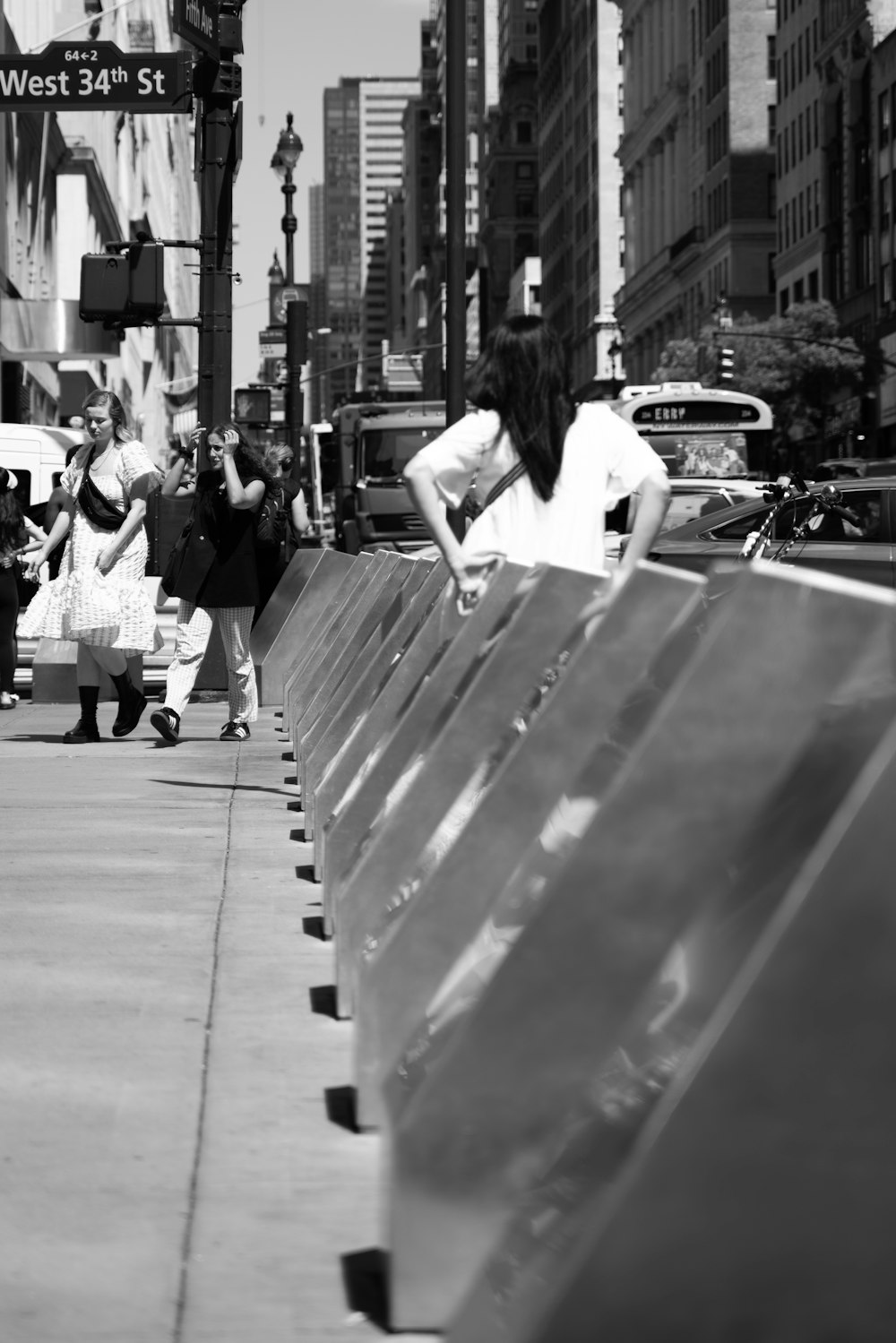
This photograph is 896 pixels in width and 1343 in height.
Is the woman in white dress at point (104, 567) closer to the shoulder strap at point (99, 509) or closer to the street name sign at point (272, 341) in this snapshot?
the shoulder strap at point (99, 509)

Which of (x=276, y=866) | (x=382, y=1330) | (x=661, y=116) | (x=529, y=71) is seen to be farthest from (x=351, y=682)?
(x=529, y=71)

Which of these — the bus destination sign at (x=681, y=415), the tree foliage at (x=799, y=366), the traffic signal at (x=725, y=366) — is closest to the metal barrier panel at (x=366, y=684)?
the bus destination sign at (x=681, y=415)

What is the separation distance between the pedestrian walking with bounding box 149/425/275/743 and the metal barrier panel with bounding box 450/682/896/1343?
9597 millimetres

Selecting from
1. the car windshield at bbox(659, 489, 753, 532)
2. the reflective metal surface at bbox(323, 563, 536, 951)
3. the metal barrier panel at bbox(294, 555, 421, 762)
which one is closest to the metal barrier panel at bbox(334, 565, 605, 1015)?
the reflective metal surface at bbox(323, 563, 536, 951)

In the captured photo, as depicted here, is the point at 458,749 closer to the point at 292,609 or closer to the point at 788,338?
the point at 292,609

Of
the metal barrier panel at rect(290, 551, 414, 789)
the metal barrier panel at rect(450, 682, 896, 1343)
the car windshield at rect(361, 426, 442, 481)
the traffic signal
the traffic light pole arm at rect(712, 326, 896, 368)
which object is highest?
the traffic light pole arm at rect(712, 326, 896, 368)

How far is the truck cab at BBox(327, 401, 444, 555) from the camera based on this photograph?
38.8m

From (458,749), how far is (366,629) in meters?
5.35

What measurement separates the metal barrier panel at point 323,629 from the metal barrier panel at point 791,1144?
8.86 m

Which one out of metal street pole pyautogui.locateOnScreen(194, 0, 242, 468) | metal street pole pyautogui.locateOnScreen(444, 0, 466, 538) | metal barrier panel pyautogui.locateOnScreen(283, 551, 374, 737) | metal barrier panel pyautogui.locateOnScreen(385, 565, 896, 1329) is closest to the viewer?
metal barrier panel pyautogui.locateOnScreen(385, 565, 896, 1329)

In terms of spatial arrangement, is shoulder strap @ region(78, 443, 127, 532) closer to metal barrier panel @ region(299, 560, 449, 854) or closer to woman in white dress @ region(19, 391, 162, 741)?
woman in white dress @ region(19, 391, 162, 741)

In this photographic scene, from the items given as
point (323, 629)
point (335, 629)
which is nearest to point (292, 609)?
point (323, 629)

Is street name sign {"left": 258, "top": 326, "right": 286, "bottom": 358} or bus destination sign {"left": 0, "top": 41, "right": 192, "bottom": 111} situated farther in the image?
street name sign {"left": 258, "top": 326, "right": 286, "bottom": 358}

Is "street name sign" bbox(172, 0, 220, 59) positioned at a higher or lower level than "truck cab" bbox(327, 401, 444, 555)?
higher
